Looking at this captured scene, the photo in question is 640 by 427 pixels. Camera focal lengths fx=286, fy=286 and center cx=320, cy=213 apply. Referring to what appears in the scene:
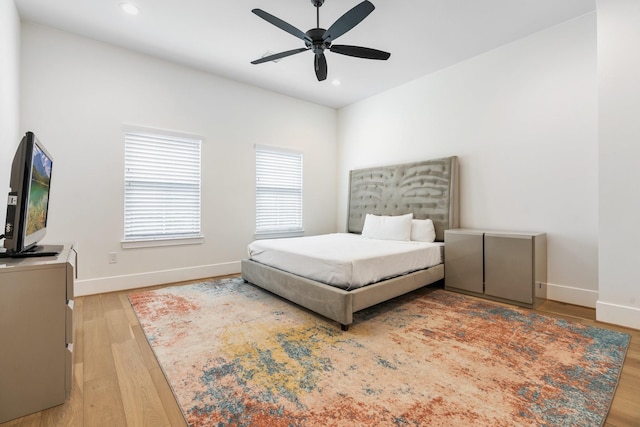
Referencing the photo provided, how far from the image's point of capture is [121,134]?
3.50 m

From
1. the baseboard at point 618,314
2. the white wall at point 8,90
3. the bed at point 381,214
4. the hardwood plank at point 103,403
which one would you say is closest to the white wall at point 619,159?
the baseboard at point 618,314

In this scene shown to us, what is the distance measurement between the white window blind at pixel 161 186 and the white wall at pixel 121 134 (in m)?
0.12

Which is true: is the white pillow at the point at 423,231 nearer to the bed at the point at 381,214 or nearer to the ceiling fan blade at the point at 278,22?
the bed at the point at 381,214

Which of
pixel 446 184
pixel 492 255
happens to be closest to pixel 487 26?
pixel 446 184

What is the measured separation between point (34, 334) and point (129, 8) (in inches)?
116

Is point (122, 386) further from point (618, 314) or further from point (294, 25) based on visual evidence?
point (618, 314)

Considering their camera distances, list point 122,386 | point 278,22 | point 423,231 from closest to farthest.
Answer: point 122,386 → point 278,22 → point 423,231

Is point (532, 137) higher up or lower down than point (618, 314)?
higher up

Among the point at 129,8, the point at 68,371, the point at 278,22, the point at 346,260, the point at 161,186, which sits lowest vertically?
the point at 68,371

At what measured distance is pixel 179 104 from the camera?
154 inches

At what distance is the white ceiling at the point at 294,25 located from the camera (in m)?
2.73

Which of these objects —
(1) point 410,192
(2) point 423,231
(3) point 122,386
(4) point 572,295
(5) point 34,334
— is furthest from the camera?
(1) point 410,192

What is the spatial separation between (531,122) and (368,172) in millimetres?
2337

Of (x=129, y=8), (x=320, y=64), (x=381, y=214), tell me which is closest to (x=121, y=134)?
(x=129, y=8)
